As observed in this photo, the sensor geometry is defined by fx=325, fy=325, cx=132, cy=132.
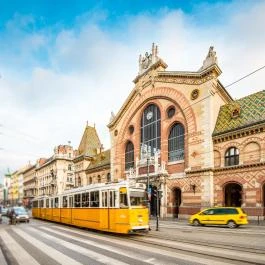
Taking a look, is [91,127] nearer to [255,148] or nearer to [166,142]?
[166,142]

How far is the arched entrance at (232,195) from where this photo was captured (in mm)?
29688

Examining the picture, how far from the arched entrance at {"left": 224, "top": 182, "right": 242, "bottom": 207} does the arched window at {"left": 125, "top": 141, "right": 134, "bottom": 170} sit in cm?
1484

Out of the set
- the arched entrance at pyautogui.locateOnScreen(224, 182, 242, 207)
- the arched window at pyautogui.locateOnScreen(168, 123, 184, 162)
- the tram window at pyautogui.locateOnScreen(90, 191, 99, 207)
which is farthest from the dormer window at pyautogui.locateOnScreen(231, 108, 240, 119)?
the tram window at pyautogui.locateOnScreen(90, 191, 99, 207)

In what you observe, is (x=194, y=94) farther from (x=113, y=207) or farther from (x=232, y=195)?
(x=113, y=207)

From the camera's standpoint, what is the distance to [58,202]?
93.8 feet

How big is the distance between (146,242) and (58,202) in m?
15.8

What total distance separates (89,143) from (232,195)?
33.6 m

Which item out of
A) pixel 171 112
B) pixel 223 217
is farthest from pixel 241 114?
pixel 223 217

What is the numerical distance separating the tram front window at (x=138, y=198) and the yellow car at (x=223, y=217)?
28.0ft

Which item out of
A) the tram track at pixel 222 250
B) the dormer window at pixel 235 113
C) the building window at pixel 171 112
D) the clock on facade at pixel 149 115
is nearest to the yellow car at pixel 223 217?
the tram track at pixel 222 250

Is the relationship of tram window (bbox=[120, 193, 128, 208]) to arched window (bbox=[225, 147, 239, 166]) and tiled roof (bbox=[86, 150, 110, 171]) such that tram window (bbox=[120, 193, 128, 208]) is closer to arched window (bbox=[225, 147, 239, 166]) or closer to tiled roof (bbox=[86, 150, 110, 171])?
arched window (bbox=[225, 147, 239, 166])

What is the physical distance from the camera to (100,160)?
53000 millimetres

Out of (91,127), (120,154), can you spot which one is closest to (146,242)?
(120,154)

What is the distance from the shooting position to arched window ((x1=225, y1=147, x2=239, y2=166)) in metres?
29.0
